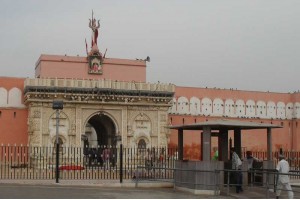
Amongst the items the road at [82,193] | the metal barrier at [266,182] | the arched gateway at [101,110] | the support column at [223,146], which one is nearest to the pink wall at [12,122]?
the arched gateway at [101,110]

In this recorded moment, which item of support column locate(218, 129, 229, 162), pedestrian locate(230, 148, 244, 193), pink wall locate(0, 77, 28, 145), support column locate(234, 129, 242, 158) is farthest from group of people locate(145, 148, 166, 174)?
pink wall locate(0, 77, 28, 145)

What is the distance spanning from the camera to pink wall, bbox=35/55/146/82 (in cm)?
3256

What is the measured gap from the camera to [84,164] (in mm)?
26047

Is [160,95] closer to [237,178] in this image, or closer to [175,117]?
[175,117]

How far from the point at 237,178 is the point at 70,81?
54.5 feet

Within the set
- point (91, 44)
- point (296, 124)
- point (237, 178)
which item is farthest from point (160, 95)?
point (237, 178)

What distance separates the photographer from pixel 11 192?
1545 cm

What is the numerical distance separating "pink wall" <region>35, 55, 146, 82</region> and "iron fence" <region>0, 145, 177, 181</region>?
187 inches

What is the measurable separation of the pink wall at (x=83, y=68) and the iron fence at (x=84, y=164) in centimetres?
476

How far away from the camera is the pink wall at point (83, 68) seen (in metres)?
32.6

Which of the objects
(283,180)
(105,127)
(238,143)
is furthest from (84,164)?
→ (283,180)

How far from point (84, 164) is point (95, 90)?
6.76 meters

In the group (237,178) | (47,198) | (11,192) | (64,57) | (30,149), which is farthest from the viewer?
(64,57)

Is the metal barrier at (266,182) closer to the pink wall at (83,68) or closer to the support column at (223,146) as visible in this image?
the support column at (223,146)
